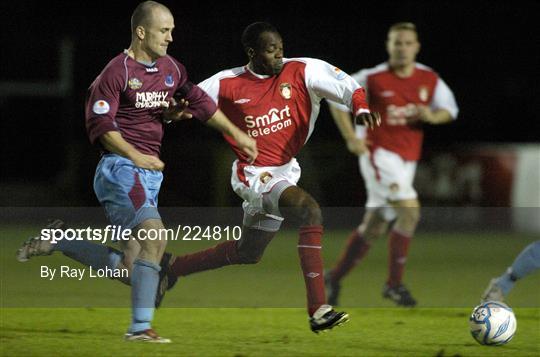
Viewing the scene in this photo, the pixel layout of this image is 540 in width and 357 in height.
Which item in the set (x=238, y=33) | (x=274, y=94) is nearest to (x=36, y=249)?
(x=274, y=94)

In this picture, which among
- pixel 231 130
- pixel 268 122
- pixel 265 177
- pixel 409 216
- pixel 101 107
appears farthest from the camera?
pixel 409 216

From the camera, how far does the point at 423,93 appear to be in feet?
29.7

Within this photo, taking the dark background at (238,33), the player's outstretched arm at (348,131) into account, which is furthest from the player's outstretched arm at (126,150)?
the dark background at (238,33)

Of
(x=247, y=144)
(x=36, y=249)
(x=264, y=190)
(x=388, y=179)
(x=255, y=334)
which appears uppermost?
(x=247, y=144)

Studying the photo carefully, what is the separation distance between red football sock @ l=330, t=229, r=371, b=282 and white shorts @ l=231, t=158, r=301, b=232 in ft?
5.80

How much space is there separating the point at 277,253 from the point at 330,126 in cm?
318

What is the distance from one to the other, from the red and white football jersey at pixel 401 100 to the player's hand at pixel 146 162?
3.16 metres

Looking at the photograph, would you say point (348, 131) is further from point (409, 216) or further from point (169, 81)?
point (169, 81)

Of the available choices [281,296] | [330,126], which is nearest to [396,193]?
[281,296]

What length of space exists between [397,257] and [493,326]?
233 cm

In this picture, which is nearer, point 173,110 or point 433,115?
point 173,110

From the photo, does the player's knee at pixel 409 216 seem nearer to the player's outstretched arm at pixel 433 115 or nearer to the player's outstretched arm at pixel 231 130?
the player's outstretched arm at pixel 433 115

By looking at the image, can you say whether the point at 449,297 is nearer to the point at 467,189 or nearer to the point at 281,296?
the point at 281,296

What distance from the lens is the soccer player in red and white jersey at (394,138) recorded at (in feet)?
28.8
